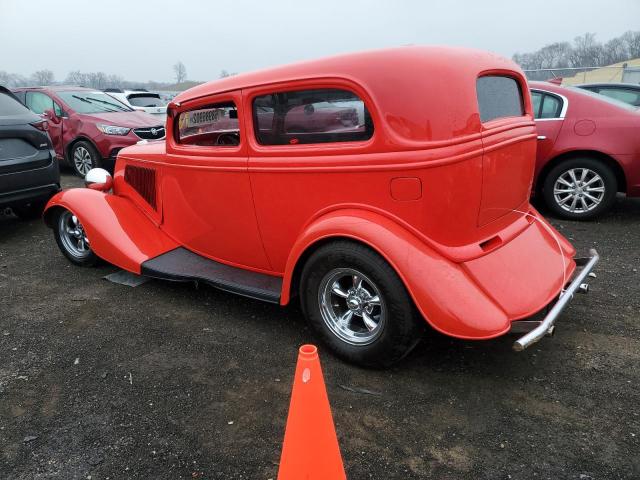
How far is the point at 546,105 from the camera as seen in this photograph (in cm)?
562

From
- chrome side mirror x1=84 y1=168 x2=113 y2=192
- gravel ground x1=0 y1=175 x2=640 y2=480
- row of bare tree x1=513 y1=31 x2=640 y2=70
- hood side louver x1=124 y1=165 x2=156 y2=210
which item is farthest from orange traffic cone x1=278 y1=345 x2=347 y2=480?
row of bare tree x1=513 y1=31 x2=640 y2=70

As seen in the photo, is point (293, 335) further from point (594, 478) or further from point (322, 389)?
point (594, 478)

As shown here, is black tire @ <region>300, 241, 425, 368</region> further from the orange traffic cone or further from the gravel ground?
the orange traffic cone

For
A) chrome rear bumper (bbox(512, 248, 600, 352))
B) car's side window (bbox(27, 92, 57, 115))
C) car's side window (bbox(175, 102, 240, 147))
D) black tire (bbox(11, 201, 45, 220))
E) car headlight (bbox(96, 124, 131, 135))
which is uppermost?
car's side window (bbox(27, 92, 57, 115))

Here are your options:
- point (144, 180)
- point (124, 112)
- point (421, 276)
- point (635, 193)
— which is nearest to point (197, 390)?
point (421, 276)

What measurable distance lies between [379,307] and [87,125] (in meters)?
7.29

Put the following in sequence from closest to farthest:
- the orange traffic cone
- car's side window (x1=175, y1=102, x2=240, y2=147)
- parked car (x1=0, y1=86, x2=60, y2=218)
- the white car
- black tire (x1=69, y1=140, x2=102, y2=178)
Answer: the orange traffic cone → car's side window (x1=175, y1=102, x2=240, y2=147) → parked car (x1=0, y1=86, x2=60, y2=218) → black tire (x1=69, y1=140, x2=102, y2=178) → the white car

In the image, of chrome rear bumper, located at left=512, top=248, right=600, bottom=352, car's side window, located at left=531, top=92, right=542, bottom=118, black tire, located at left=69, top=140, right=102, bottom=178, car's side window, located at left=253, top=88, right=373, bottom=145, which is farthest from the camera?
black tire, located at left=69, top=140, right=102, bottom=178

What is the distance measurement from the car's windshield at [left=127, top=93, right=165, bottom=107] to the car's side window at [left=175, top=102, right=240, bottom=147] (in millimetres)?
10045

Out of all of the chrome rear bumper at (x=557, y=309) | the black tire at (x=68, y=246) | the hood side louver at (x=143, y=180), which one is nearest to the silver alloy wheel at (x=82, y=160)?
the black tire at (x=68, y=246)

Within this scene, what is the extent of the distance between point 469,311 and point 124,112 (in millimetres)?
8277

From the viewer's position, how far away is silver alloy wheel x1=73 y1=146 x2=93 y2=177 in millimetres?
8367

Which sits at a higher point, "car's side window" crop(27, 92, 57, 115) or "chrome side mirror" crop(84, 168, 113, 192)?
"car's side window" crop(27, 92, 57, 115)

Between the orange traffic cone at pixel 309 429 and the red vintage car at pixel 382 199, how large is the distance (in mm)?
951
